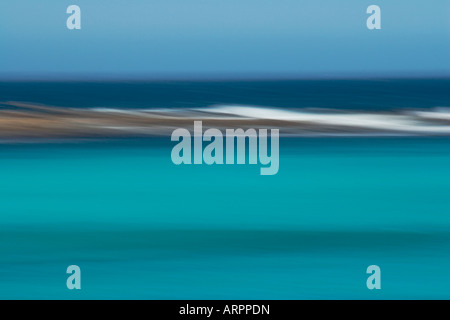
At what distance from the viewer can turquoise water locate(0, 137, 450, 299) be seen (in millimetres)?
5152

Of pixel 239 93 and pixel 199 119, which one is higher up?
pixel 239 93

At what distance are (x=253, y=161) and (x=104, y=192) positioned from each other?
72 cm

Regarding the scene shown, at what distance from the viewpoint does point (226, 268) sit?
Answer: 5160 mm

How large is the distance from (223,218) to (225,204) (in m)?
0.07

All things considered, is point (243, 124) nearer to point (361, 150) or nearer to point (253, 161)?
point (253, 161)

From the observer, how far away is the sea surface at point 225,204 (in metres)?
5.15

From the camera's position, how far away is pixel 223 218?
520cm

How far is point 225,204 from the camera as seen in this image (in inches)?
205

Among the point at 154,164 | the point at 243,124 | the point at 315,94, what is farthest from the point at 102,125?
the point at 315,94

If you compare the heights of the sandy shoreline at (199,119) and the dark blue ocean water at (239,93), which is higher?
the dark blue ocean water at (239,93)

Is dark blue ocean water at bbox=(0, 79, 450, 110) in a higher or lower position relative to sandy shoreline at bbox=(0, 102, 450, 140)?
higher

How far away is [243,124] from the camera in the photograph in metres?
5.16
